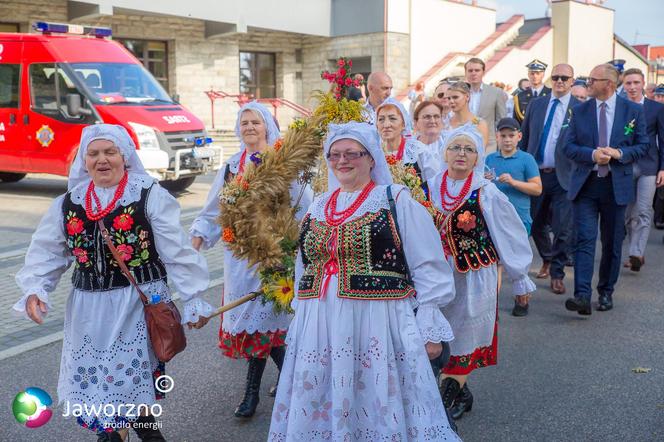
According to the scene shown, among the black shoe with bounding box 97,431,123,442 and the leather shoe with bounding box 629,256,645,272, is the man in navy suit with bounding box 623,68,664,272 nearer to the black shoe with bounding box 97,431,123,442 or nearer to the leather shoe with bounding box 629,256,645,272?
the leather shoe with bounding box 629,256,645,272

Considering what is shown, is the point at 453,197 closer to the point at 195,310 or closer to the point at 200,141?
the point at 195,310

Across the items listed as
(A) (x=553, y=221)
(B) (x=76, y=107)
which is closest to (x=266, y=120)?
(A) (x=553, y=221)

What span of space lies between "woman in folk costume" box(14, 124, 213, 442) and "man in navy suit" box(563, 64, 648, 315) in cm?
399

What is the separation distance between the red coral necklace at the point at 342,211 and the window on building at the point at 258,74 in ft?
Answer: 78.2

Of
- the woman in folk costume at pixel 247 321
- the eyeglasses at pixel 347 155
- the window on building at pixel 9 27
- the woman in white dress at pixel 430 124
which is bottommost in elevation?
the woman in folk costume at pixel 247 321

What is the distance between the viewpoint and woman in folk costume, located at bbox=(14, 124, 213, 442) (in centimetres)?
378

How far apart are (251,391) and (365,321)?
61.6 inches

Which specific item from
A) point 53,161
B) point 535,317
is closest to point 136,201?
point 535,317

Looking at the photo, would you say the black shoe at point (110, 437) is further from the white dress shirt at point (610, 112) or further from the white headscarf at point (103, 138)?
the white dress shirt at point (610, 112)

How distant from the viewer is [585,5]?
32531mm

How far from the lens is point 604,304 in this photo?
279 inches

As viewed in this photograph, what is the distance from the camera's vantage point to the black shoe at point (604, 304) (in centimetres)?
709

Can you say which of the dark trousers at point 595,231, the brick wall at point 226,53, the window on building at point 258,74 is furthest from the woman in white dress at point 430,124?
the window on building at point 258,74

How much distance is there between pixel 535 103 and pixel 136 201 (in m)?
5.71
